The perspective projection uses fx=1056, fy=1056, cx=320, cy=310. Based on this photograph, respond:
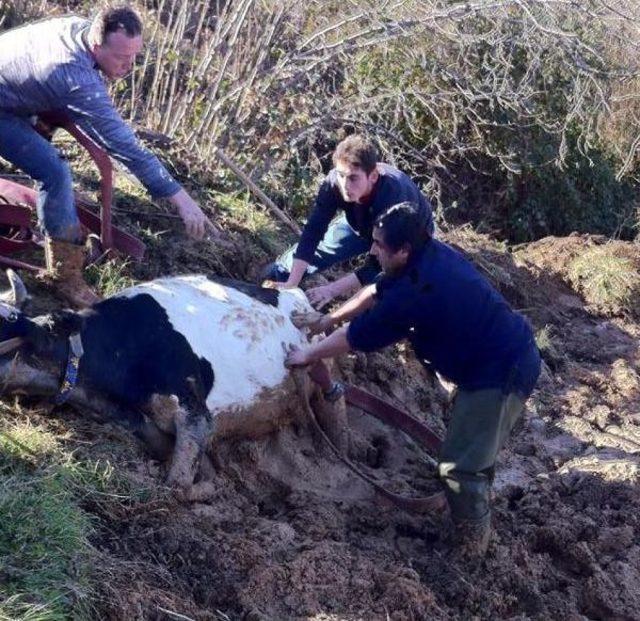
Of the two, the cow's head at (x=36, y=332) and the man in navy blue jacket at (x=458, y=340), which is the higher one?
the man in navy blue jacket at (x=458, y=340)

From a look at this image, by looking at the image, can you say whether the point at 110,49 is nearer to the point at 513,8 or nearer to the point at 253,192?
the point at 253,192

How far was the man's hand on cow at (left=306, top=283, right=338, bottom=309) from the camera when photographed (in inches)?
267

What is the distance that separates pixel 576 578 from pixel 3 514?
10.0 ft

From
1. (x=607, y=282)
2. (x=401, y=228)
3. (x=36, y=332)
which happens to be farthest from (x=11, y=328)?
(x=607, y=282)

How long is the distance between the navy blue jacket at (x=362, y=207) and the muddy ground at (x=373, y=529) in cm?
80

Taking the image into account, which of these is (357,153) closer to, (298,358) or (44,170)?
(298,358)

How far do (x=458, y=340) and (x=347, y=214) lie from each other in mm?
1759

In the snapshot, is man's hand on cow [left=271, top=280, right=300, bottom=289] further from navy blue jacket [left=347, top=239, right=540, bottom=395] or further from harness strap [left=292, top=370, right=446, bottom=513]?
navy blue jacket [left=347, top=239, right=540, bottom=395]

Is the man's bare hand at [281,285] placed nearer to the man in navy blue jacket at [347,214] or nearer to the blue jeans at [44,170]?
the man in navy blue jacket at [347,214]

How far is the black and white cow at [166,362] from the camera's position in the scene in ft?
17.1

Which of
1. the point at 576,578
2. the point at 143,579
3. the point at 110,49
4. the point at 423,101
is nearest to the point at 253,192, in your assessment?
the point at 423,101

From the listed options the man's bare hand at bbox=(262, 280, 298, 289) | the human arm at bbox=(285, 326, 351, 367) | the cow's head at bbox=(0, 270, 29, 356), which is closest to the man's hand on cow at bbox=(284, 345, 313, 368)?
the human arm at bbox=(285, 326, 351, 367)

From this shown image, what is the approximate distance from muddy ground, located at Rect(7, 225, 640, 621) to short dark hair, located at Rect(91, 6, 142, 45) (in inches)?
77.8

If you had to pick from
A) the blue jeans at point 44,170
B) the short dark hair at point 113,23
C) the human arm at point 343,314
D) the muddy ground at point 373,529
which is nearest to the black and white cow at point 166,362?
the muddy ground at point 373,529
